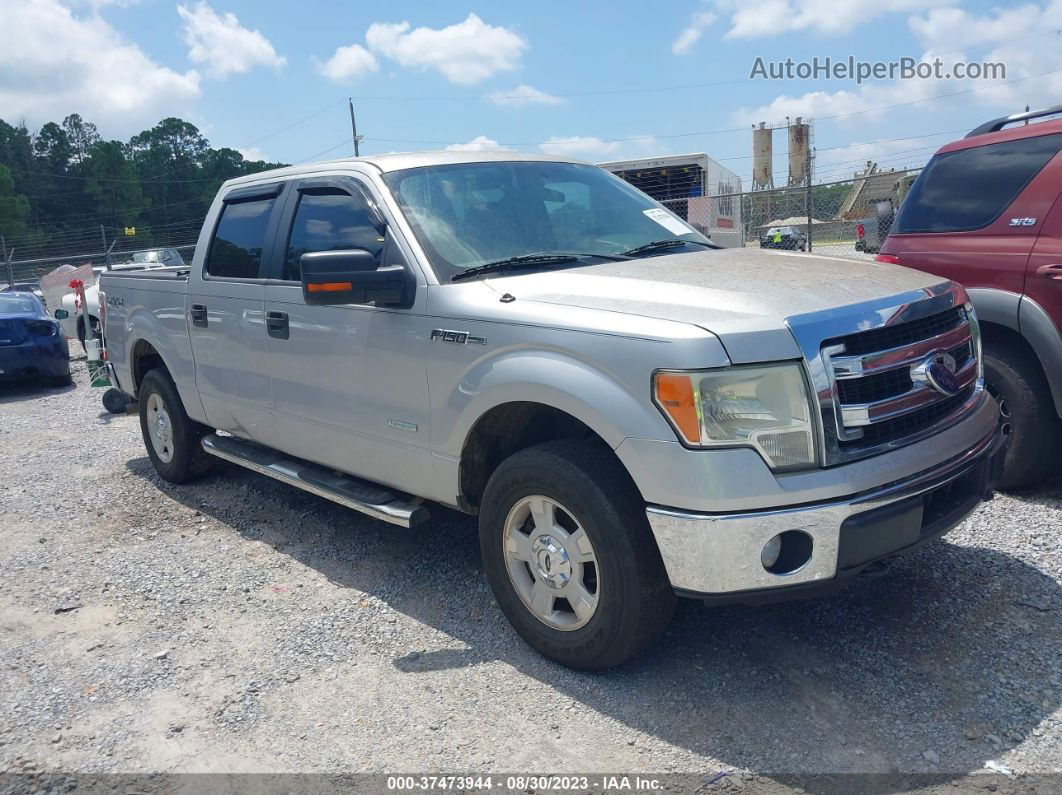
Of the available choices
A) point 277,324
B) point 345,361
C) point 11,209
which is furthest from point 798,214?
point 11,209

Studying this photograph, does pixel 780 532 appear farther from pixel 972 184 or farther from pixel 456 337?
pixel 972 184

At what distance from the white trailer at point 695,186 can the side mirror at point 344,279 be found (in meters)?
11.9

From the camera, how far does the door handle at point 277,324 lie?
15.1ft

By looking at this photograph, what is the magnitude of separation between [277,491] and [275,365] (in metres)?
1.68

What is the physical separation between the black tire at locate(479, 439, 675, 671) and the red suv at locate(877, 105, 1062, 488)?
277cm

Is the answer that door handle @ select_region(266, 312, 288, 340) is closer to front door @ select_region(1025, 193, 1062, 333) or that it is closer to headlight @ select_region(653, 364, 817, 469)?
headlight @ select_region(653, 364, 817, 469)

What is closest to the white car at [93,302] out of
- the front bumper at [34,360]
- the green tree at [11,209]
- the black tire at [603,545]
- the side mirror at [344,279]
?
the front bumper at [34,360]

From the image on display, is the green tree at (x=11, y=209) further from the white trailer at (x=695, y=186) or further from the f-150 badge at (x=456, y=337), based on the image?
the f-150 badge at (x=456, y=337)

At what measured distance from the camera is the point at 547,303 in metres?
3.36

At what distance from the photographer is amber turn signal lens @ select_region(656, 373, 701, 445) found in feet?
9.34

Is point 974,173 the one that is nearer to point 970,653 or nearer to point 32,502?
point 970,653

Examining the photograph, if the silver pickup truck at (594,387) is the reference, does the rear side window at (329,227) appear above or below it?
above

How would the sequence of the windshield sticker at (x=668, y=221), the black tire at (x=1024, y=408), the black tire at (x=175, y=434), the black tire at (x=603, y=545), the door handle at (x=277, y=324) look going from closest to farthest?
the black tire at (x=603, y=545)
the windshield sticker at (x=668, y=221)
the door handle at (x=277, y=324)
the black tire at (x=1024, y=408)
the black tire at (x=175, y=434)

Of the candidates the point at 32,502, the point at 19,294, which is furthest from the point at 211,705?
the point at 19,294
